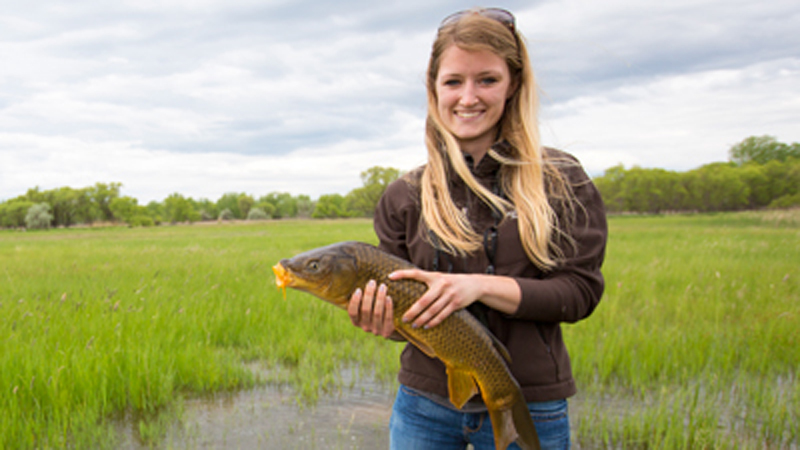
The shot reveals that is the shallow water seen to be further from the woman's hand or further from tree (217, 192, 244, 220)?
tree (217, 192, 244, 220)

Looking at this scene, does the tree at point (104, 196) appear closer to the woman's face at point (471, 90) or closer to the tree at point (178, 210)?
the tree at point (178, 210)

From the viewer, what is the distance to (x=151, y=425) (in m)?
3.64

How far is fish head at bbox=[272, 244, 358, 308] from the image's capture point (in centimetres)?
176

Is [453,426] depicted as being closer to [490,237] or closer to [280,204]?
[490,237]

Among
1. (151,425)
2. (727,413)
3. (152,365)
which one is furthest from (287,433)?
(727,413)

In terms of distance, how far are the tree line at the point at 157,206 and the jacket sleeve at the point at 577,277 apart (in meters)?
41.5

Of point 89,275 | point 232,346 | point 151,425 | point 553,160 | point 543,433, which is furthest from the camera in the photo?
point 89,275

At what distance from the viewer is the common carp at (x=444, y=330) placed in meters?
1.77

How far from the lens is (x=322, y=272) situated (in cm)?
176

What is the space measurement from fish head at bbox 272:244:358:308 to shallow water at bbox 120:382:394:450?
7.30 ft

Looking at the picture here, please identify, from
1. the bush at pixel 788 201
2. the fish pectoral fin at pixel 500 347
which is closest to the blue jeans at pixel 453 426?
the fish pectoral fin at pixel 500 347

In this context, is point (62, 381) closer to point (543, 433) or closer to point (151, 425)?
point (151, 425)

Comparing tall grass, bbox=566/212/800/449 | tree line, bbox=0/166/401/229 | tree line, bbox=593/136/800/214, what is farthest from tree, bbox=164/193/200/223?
tall grass, bbox=566/212/800/449

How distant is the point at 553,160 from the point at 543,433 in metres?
1.08
